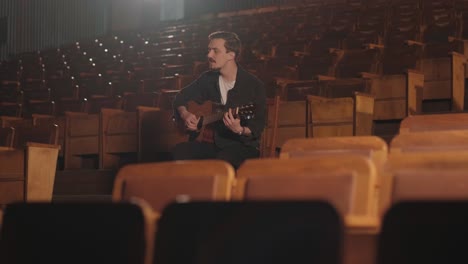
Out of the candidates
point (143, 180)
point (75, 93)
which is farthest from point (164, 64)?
point (143, 180)

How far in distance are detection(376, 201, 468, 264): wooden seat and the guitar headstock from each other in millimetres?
454

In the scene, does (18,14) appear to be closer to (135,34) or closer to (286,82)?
(135,34)

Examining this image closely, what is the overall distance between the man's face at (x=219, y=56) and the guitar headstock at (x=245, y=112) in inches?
2.2

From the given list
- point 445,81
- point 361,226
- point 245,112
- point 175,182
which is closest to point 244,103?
point 245,112

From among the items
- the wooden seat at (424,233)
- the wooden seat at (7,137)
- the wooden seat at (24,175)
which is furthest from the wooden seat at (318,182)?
the wooden seat at (7,137)

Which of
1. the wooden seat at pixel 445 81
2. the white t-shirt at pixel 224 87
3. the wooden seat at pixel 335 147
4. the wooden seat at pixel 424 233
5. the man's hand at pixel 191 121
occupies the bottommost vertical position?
the wooden seat at pixel 424 233

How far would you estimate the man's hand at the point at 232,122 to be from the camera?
2.38ft

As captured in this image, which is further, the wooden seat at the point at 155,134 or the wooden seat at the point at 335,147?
the wooden seat at the point at 155,134

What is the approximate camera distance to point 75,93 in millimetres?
1642

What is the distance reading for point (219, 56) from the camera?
76 cm

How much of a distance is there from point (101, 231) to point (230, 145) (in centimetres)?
42

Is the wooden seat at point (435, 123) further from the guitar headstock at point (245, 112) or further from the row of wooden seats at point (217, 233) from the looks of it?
the row of wooden seats at point (217, 233)

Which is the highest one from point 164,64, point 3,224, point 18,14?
point 18,14

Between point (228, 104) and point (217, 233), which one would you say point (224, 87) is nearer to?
point (228, 104)
